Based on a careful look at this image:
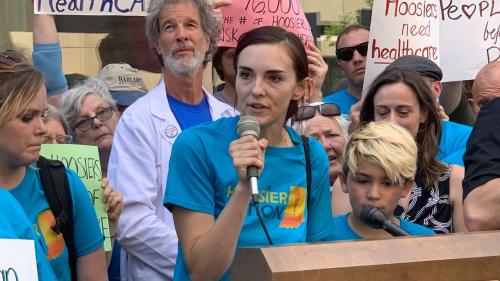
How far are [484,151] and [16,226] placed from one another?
62.0 inches

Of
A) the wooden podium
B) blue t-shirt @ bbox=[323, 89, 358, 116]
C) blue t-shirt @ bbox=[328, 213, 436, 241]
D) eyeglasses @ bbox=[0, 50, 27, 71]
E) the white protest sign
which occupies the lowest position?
blue t-shirt @ bbox=[328, 213, 436, 241]

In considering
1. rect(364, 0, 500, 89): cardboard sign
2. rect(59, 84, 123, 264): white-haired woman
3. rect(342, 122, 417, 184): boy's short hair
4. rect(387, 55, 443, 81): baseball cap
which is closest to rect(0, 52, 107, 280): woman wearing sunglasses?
rect(342, 122, 417, 184): boy's short hair

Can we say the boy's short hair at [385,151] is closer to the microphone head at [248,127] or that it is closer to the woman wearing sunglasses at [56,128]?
the microphone head at [248,127]

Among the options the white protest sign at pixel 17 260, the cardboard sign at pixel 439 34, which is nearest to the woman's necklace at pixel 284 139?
the white protest sign at pixel 17 260

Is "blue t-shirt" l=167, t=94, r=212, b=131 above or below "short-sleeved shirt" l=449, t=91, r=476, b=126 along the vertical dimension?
above

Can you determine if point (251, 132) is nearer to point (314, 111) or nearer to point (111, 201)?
point (111, 201)

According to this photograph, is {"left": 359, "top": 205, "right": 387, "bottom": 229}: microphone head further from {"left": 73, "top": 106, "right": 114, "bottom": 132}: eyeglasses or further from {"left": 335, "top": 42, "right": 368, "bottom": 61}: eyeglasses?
{"left": 335, "top": 42, "right": 368, "bottom": 61}: eyeglasses

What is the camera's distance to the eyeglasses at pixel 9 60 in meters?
3.72

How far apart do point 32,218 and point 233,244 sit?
2.77ft

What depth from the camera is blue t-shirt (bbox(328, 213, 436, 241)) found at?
13.4 feet

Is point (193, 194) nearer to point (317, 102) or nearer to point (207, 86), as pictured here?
point (317, 102)

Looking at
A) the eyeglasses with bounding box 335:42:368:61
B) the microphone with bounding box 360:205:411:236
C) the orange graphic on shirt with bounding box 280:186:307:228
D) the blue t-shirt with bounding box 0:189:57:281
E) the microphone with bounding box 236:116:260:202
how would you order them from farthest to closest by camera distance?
the eyeglasses with bounding box 335:42:368:61 → the orange graphic on shirt with bounding box 280:186:307:228 → the microphone with bounding box 360:205:411:236 → the microphone with bounding box 236:116:260:202 → the blue t-shirt with bounding box 0:189:57:281

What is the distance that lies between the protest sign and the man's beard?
30.4 inches

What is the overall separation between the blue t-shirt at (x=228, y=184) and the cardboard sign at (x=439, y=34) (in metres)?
2.35
